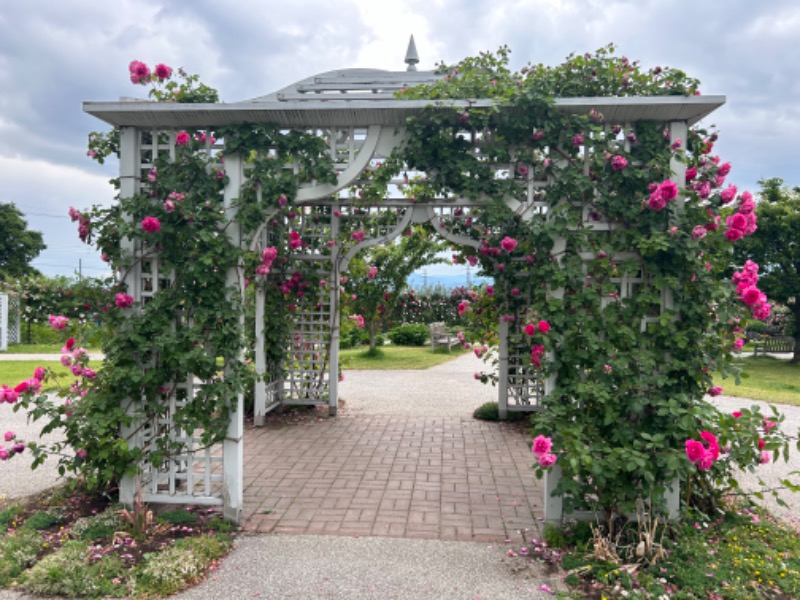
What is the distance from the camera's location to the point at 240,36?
4.11 m

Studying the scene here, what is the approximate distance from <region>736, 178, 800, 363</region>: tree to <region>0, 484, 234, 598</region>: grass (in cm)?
1382

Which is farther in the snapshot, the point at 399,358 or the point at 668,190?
the point at 399,358

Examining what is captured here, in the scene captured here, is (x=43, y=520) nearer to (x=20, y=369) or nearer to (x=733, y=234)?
(x=733, y=234)

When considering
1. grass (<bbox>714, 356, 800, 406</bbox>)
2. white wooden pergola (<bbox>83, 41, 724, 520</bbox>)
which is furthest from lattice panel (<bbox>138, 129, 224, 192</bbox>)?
grass (<bbox>714, 356, 800, 406</bbox>)

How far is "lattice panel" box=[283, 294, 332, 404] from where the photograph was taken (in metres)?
6.92

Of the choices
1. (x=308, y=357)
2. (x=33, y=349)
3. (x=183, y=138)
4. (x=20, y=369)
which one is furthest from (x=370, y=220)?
(x=33, y=349)

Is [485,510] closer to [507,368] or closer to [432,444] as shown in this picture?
[432,444]

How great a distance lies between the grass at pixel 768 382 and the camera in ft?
28.0

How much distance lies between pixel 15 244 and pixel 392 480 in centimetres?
2122

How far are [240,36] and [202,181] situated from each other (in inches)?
53.6

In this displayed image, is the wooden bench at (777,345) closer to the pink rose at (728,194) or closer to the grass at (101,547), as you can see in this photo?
the pink rose at (728,194)

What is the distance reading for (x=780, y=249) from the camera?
45.8 feet

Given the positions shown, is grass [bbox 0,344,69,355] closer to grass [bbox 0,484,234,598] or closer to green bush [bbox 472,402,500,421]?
green bush [bbox 472,402,500,421]

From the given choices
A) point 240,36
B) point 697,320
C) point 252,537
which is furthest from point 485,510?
point 240,36
